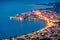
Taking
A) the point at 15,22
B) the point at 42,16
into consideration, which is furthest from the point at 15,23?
the point at 42,16

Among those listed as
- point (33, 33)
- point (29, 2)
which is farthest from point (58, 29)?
point (29, 2)

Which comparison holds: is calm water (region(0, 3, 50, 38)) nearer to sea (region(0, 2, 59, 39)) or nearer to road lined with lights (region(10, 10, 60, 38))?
sea (region(0, 2, 59, 39))

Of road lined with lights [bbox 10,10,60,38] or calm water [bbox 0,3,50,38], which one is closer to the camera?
calm water [bbox 0,3,50,38]

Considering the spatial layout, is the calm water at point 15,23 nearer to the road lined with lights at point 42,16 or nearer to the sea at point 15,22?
the sea at point 15,22

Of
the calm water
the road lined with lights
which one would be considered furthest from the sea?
the road lined with lights

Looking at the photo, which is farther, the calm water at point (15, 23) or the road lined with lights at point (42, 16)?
the road lined with lights at point (42, 16)

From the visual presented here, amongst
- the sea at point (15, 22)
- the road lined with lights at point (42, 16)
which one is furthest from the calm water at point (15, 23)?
the road lined with lights at point (42, 16)

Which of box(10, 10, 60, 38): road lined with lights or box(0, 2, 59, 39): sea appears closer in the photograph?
box(0, 2, 59, 39): sea

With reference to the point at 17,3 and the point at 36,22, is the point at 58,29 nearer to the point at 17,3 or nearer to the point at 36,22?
the point at 36,22
